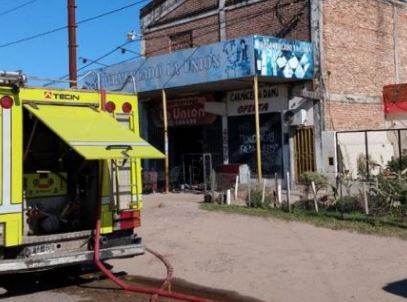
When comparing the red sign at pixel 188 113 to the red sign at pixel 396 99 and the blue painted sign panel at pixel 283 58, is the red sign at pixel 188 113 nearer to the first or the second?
the blue painted sign panel at pixel 283 58

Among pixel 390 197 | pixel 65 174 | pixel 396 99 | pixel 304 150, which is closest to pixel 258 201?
pixel 390 197

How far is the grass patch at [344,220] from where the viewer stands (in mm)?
11781

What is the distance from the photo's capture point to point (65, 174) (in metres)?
9.02

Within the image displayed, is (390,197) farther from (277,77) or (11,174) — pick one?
(11,174)

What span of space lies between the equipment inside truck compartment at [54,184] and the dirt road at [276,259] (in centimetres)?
152

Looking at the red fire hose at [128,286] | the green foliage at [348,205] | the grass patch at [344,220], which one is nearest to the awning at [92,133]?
the red fire hose at [128,286]

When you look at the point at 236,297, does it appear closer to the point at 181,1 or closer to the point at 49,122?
the point at 49,122

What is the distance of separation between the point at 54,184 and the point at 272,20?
14.4 metres

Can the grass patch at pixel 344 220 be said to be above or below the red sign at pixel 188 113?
below

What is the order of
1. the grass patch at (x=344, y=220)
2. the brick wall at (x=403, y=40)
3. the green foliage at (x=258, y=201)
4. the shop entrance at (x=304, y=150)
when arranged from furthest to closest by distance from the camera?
the brick wall at (x=403, y=40) → the shop entrance at (x=304, y=150) → the green foliage at (x=258, y=201) → the grass patch at (x=344, y=220)

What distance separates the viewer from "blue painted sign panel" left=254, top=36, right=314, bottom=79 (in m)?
18.8

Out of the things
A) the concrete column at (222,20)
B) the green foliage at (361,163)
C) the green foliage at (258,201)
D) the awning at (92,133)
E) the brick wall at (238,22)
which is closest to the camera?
the awning at (92,133)

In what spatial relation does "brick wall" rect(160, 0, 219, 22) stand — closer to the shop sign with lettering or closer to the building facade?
the building facade

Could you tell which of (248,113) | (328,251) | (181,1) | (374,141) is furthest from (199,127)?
(328,251)
